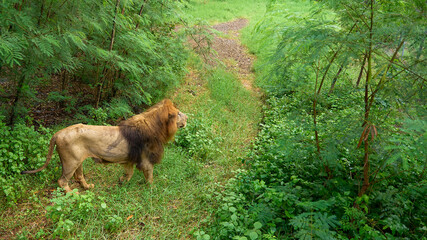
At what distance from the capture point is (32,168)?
3834 mm

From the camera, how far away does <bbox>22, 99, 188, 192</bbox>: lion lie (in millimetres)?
3469

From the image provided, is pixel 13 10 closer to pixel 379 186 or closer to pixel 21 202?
pixel 21 202

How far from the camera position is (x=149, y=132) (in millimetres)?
3980

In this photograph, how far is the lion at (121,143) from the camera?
11.4 ft

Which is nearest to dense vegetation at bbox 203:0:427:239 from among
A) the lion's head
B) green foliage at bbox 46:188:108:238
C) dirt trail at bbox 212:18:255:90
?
the lion's head

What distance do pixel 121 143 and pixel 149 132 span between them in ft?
1.41

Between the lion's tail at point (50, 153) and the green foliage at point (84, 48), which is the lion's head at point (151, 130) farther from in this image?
the green foliage at point (84, 48)

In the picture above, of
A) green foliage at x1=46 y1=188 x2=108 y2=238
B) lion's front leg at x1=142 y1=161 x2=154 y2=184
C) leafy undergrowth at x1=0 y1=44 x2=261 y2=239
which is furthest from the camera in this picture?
lion's front leg at x1=142 y1=161 x2=154 y2=184

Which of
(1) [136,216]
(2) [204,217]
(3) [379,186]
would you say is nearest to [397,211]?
(3) [379,186]

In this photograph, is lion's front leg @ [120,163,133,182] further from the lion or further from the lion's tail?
the lion's tail

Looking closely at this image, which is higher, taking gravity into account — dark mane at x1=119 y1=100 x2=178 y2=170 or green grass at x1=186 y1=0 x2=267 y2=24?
green grass at x1=186 y1=0 x2=267 y2=24

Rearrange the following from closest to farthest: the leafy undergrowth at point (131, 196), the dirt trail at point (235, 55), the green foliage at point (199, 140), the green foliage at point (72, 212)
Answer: the green foliage at point (72, 212)
the leafy undergrowth at point (131, 196)
the green foliage at point (199, 140)
the dirt trail at point (235, 55)

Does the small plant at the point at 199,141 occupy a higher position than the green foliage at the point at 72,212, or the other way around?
the small plant at the point at 199,141

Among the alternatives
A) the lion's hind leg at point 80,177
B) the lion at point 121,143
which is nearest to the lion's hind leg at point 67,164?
the lion at point 121,143
